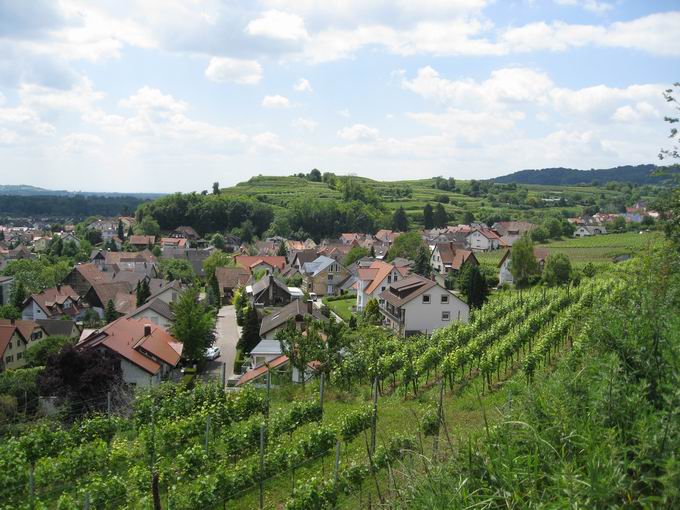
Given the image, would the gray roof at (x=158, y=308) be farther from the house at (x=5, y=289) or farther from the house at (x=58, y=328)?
the house at (x=5, y=289)

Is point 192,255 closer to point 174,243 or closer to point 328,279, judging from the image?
point 174,243

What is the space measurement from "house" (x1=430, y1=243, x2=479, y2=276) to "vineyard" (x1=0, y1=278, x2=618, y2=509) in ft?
133

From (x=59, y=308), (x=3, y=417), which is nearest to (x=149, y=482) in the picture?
(x=3, y=417)

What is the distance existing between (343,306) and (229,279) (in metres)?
15.7

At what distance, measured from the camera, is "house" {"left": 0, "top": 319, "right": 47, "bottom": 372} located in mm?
33656

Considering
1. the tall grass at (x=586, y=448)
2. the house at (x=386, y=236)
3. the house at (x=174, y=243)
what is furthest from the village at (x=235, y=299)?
the tall grass at (x=586, y=448)

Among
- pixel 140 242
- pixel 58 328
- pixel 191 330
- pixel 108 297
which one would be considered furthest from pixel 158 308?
pixel 140 242

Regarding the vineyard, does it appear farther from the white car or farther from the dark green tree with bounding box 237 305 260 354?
the dark green tree with bounding box 237 305 260 354

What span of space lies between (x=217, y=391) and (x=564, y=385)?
464 inches

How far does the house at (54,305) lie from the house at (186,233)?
5937 cm

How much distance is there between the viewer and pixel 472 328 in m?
24.2

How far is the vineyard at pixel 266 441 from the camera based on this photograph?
9.23 meters

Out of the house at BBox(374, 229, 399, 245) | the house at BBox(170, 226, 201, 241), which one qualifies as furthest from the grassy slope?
the house at BBox(170, 226, 201, 241)

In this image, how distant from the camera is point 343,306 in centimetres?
5062
